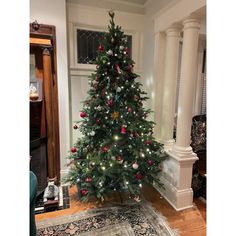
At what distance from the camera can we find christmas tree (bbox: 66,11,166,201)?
2131mm

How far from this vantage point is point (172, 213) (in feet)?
7.27

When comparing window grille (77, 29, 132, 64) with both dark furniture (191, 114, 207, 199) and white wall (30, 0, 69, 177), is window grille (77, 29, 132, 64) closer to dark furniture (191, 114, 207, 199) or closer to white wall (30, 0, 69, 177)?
white wall (30, 0, 69, 177)

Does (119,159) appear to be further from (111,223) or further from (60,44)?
(60,44)

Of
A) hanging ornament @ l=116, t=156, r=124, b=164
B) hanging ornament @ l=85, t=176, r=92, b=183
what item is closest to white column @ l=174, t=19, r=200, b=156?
hanging ornament @ l=116, t=156, r=124, b=164

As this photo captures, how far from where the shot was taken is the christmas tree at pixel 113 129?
6.99 ft

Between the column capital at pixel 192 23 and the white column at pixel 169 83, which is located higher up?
the column capital at pixel 192 23

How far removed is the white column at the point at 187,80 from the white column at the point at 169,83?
11.4 inches

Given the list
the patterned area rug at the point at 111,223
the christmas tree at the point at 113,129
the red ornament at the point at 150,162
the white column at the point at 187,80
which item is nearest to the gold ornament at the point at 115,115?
the christmas tree at the point at 113,129

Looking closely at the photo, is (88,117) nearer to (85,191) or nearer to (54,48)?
(85,191)

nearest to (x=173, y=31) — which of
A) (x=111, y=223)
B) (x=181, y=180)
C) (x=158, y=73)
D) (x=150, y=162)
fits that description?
(x=158, y=73)

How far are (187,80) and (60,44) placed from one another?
1.80 meters

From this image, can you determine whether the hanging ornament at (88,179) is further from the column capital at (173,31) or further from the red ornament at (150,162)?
the column capital at (173,31)

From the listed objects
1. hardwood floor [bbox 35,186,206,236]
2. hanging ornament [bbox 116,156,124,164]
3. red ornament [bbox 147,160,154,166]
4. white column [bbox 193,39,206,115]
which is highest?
white column [bbox 193,39,206,115]

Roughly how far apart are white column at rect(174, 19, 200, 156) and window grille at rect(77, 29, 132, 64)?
145 centimetres
